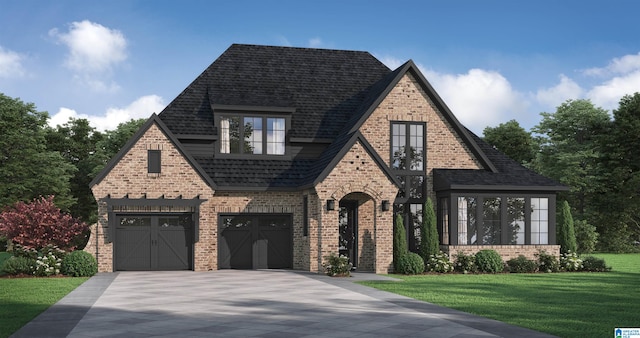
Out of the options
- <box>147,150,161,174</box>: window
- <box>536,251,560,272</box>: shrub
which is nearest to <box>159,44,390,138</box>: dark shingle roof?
<box>147,150,161,174</box>: window

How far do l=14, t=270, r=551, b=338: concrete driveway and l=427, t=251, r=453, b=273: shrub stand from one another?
6411mm

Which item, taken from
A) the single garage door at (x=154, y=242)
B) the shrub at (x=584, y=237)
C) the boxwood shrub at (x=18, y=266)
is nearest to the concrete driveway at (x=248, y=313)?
the boxwood shrub at (x=18, y=266)

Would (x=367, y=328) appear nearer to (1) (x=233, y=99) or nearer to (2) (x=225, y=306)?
(2) (x=225, y=306)

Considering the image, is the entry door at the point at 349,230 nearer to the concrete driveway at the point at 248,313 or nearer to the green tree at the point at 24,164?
the concrete driveway at the point at 248,313

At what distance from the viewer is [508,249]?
2989 cm

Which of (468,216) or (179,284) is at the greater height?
(468,216)

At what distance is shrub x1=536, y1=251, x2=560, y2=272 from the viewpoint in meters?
29.5

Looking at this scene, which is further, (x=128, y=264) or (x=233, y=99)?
(x=233, y=99)

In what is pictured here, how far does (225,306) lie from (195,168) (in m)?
13.0

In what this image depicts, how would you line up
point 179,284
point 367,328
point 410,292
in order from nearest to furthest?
point 367,328 < point 410,292 < point 179,284

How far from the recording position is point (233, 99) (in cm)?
3097

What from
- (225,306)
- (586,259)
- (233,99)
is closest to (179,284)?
(225,306)

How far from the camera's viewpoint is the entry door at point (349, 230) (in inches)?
1172

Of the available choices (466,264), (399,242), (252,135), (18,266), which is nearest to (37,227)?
(18,266)
